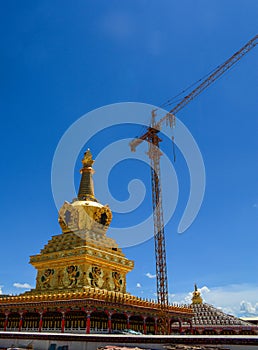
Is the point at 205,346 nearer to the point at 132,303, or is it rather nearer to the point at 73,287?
the point at 132,303

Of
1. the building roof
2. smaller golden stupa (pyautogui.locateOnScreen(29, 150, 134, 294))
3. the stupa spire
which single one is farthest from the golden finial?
→ the building roof

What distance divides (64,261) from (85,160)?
67.6 feet

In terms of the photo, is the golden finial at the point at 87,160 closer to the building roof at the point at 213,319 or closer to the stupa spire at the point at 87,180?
the stupa spire at the point at 87,180

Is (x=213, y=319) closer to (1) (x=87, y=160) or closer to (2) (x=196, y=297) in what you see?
(2) (x=196, y=297)

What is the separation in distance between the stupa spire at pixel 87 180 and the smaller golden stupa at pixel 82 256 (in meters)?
0.17

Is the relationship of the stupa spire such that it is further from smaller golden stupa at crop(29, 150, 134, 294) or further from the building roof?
the building roof

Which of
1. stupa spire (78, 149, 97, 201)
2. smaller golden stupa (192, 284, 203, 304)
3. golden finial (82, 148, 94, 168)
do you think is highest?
golden finial (82, 148, 94, 168)

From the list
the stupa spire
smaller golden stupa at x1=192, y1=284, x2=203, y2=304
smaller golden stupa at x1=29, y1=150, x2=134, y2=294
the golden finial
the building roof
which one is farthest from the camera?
smaller golden stupa at x1=192, y1=284, x2=203, y2=304

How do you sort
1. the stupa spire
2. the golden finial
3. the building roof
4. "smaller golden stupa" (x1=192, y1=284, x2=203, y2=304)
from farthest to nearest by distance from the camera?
"smaller golden stupa" (x1=192, y1=284, x2=203, y2=304) → the golden finial → the building roof → the stupa spire

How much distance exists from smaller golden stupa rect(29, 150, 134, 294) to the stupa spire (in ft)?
0.57

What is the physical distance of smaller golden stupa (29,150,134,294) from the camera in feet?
137

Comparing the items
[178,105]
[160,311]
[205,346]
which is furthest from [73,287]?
[178,105]

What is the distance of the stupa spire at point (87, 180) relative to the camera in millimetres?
54094

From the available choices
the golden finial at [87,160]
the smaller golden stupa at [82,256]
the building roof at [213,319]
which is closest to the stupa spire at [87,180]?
the golden finial at [87,160]
